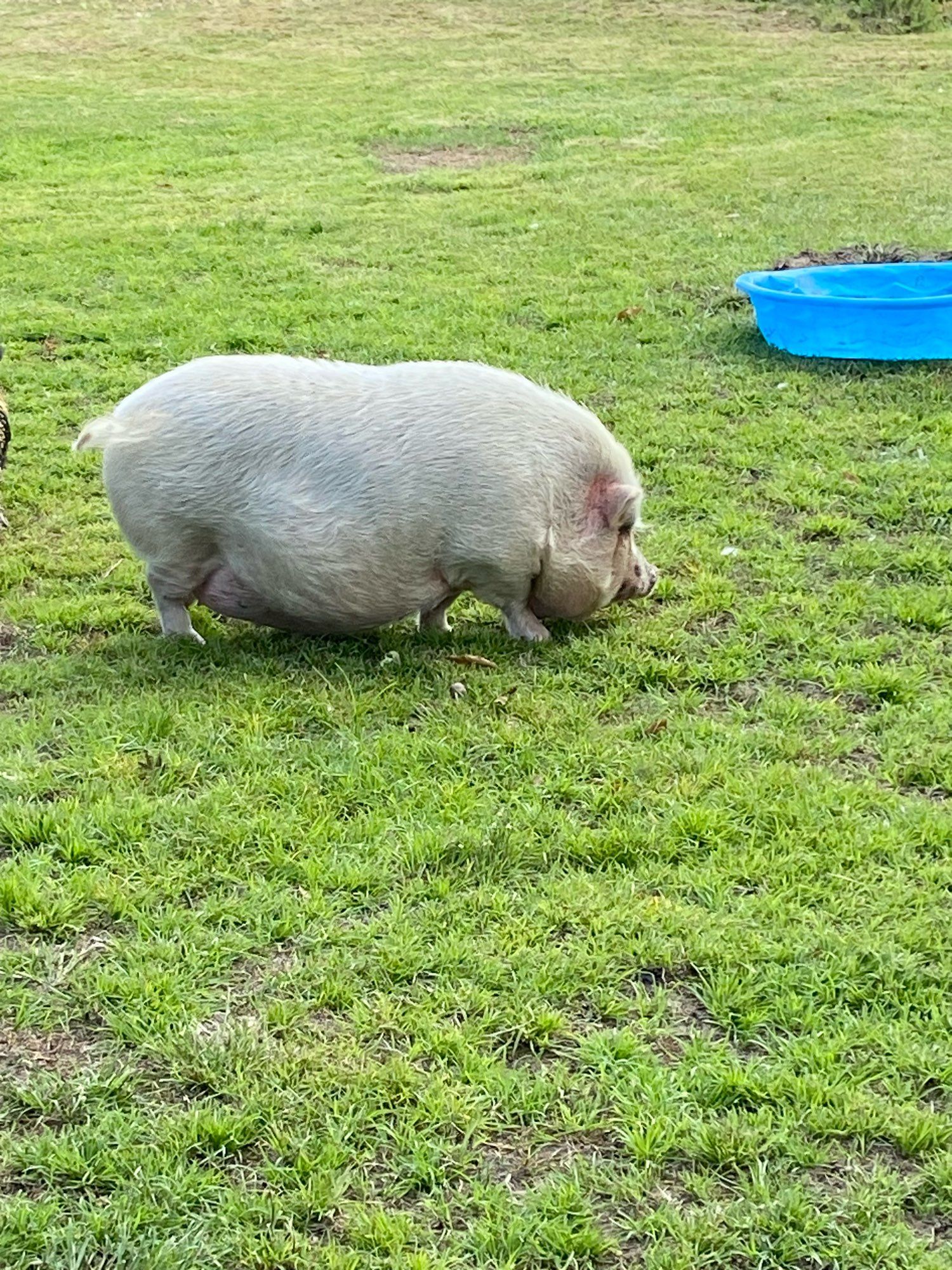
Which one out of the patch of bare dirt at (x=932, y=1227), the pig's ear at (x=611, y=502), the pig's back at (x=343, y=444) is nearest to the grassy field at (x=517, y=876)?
the patch of bare dirt at (x=932, y=1227)

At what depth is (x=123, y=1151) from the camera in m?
2.78

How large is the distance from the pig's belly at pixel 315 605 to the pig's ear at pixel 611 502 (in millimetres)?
644

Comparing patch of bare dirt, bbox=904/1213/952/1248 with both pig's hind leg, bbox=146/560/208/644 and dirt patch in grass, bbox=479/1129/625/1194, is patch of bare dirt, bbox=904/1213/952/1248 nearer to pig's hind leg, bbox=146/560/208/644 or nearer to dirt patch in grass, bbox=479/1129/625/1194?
dirt patch in grass, bbox=479/1129/625/1194

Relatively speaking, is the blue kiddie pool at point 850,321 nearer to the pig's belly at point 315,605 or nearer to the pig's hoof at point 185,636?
the pig's belly at point 315,605

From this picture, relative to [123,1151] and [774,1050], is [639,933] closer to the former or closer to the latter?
[774,1050]

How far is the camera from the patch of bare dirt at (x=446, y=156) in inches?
615

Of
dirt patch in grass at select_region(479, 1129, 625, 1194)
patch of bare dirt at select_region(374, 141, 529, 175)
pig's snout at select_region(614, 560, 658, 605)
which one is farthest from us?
patch of bare dirt at select_region(374, 141, 529, 175)

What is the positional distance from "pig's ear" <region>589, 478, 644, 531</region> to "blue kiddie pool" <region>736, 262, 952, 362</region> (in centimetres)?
340

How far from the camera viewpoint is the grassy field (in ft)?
8.89

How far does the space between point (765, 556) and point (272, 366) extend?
88.8 inches

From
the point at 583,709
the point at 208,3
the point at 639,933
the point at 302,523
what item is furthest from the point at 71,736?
the point at 208,3

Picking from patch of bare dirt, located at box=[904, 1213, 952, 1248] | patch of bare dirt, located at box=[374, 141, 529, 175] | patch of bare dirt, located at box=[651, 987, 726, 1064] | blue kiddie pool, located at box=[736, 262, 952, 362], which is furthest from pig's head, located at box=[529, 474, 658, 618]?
patch of bare dirt, located at box=[374, 141, 529, 175]

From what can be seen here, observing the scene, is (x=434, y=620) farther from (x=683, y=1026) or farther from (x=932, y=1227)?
(x=932, y=1227)

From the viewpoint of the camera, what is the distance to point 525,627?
16.7ft
